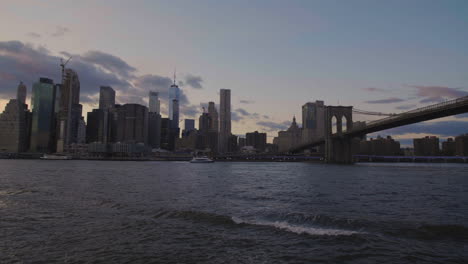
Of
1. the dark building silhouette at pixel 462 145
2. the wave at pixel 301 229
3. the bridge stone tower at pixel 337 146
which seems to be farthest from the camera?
the dark building silhouette at pixel 462 145

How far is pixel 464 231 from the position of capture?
530 inches

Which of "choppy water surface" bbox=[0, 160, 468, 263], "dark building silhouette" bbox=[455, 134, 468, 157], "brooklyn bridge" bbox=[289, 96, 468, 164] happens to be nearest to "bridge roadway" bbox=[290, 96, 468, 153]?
"brooklyn bridge" bbox=[289, 96, 468, 164]

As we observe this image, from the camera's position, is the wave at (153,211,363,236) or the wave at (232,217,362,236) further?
the wave at (153,211,363,236)

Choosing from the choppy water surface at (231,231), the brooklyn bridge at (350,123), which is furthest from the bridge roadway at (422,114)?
the choppy water surface at (231,231)

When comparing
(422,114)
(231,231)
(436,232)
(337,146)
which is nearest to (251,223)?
(231,231)

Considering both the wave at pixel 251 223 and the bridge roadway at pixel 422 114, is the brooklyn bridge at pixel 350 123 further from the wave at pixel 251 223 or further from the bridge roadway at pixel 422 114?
the wave at pixel 251 223

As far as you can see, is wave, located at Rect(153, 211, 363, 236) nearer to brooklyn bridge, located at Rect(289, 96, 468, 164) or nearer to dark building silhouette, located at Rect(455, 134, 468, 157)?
brooklyn bridge, located at Rect(289, 96, 468, 164)

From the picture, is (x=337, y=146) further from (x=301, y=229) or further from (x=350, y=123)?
(x=301, y=229)

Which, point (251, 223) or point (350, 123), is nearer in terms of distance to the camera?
point (251, 223)

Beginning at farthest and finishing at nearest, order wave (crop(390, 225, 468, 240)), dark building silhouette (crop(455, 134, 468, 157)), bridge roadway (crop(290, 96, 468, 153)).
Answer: dark building silhouette (crop(455, 134, 468, 157)) < bridge roadway (crop(290, 96, 468, 153)) < wave (crop(390, 225, 468, 240))

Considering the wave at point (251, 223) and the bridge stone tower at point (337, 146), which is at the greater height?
the bridge stone tower at point (337, 146)

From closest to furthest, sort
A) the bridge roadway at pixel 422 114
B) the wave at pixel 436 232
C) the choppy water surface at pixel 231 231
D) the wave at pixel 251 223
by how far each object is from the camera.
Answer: the choppy water surface at pixel 231 231, the wave at pixel 436 232, the wave at pixel 251 223, the bridge roadway at pixel 422 114

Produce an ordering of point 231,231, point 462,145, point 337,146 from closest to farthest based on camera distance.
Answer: point 231,231 → point 337,146 → point 462,145

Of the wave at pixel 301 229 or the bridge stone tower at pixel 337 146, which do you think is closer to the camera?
the wave at pixel 301 229
